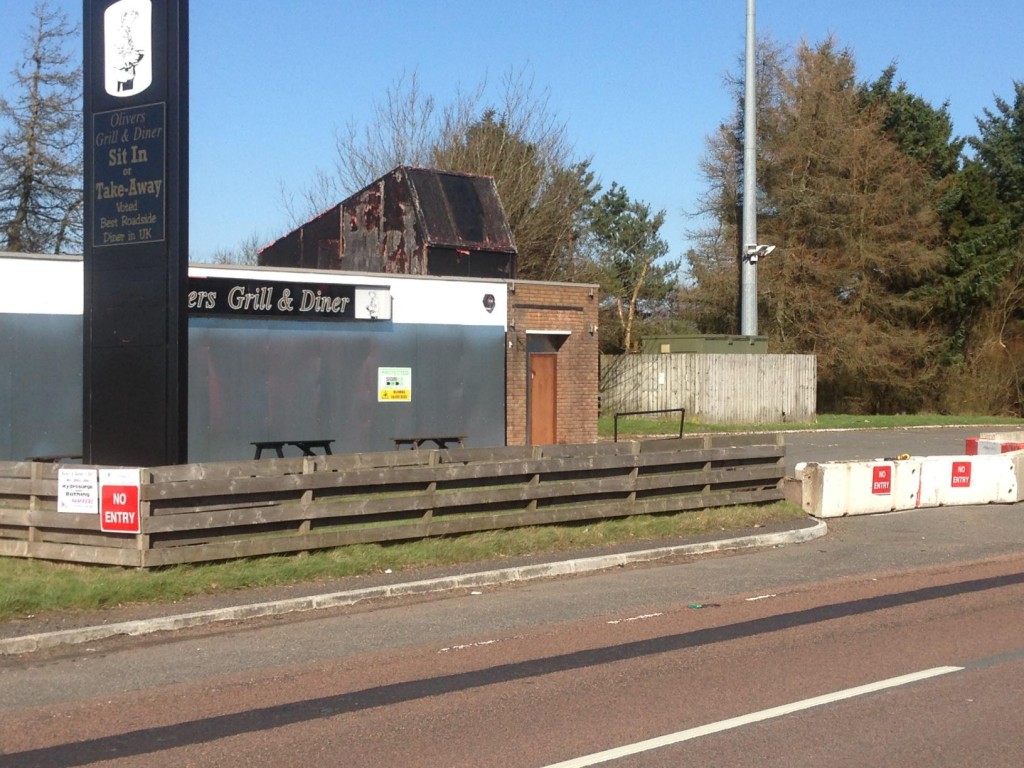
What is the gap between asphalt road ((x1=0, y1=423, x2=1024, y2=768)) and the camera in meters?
6.40

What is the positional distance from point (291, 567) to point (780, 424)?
29390mm

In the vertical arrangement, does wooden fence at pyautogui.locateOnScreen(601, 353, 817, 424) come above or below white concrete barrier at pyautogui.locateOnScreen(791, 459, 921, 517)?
above

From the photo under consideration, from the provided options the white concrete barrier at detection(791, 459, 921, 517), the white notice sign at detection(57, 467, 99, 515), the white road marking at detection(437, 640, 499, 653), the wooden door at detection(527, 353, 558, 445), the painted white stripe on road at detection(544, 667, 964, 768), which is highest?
the wooden door at detection(527, 353, 558, 445)

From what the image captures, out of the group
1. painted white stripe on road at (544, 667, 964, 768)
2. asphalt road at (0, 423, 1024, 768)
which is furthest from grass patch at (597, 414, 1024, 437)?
painted white stripe on road at (544, 667, 964, 768)

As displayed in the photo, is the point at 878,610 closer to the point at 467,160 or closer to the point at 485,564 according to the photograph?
the point at 485,564

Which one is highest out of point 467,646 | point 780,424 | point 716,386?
point 716,386

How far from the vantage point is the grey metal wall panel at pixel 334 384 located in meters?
22.1

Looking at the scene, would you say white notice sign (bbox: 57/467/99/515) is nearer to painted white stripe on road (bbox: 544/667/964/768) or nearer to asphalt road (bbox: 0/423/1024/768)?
asphalt road (bbox: 0/423/1024/768)

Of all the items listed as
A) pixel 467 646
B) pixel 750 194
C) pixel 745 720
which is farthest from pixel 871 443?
pixel 745 720

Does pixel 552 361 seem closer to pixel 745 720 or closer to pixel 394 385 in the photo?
pixel 394 385

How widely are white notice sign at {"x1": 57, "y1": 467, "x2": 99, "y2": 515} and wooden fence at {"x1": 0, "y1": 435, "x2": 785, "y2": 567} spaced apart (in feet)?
0.28

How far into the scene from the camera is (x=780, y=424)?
38.9 metres

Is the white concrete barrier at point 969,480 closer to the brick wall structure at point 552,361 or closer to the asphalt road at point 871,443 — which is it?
the asphalt road at point 871,443

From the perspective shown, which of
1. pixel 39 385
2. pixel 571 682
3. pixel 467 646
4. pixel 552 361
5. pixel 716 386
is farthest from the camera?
pixel 716 386
